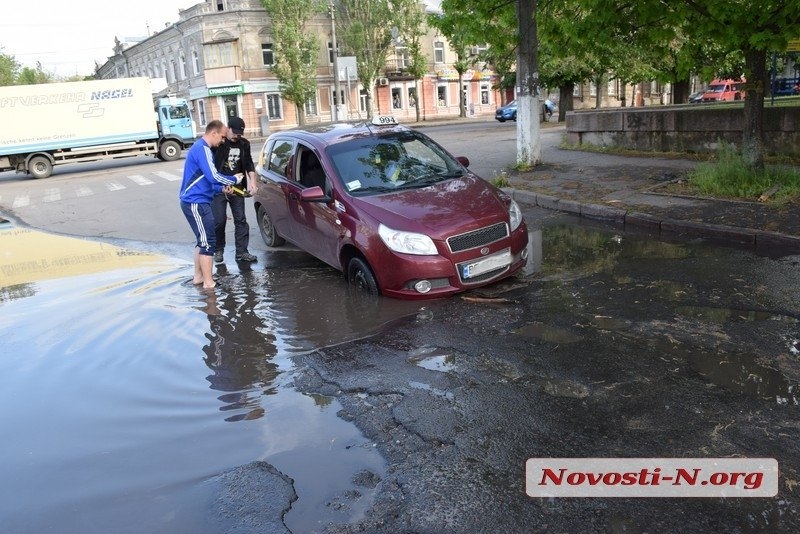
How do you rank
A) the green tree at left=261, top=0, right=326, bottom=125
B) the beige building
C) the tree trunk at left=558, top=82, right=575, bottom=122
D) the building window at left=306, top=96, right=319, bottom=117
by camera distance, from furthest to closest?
the building window at left=306, top=96, right=319, bottom=117, the beige building, the green tree at left=261, top=0, right=326, bottom=125, the tree trunk at left=558, top=82, right=575, bottom=122

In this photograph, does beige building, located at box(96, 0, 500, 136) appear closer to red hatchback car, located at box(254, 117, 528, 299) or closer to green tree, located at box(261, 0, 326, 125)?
green tree, located at box(261, 0, 326, 125)

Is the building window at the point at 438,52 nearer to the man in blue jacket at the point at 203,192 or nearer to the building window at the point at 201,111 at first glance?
the building window at the point at 201,111

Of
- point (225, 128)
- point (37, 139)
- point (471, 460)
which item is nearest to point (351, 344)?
point (471, 460)

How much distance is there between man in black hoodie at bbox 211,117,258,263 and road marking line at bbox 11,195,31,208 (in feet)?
36.0

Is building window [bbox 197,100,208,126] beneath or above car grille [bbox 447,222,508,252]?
above

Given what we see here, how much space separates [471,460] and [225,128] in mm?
5948

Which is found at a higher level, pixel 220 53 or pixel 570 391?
pixel 220 53

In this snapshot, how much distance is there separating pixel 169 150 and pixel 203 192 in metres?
24.2

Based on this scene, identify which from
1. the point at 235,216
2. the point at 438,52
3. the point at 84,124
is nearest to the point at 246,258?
the point at 235,216

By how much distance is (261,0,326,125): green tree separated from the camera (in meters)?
45.2

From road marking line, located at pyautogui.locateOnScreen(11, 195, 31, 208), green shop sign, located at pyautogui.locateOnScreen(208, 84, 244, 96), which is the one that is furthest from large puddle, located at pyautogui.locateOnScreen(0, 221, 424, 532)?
green shop sign, located at pyautogui.locateOnScreen(208, 84, 244, 96)

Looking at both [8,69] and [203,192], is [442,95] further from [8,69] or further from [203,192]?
Answer: [203,192]

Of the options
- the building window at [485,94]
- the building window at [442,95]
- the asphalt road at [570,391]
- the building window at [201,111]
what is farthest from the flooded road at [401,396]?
the building window at [485,94]

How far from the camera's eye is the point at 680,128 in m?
14.2
